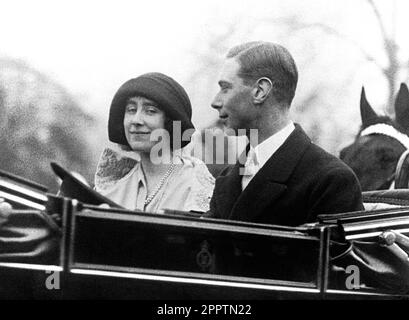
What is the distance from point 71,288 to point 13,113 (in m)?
0.64

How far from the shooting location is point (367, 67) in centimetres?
385

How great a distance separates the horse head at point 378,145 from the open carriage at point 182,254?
0.25 metres

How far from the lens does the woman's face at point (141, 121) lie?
344 cm

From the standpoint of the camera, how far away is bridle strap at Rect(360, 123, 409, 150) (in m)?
3.87

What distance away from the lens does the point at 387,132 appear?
391 cm

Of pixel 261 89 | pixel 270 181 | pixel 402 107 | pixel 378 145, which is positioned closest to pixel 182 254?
pixel 270 181

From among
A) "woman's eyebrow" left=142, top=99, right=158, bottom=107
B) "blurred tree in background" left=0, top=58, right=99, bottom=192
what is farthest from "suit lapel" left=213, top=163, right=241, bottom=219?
"blurred tree in background" left=0, top=58, right=99, bottom=192

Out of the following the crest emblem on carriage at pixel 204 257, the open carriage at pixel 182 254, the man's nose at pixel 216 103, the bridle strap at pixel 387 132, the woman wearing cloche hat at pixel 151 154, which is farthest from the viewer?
the bridle strap at pixel 387 132

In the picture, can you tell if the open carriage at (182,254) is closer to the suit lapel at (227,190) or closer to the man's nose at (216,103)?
the suit lapel at (227,190)

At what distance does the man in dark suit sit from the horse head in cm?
20

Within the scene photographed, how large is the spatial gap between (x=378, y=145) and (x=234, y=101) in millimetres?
707

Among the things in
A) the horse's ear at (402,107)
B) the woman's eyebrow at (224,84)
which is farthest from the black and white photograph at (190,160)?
the horse's ear at (402,107)

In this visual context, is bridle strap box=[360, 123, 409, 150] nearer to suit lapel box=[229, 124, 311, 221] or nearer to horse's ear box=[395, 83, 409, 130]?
horse's ear box=[395, 83, 409, 130]

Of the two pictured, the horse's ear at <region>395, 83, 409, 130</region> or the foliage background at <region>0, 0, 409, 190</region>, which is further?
the horse's ear at <region>395, 83, 409, 130</region>
